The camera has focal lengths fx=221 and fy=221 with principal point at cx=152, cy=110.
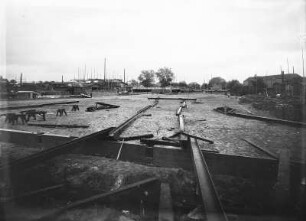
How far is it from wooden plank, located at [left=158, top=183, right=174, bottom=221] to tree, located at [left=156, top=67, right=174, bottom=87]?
12759 cm

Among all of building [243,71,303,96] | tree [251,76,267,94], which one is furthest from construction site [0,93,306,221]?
tree [251,76,267,94]

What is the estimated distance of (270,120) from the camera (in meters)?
8.87

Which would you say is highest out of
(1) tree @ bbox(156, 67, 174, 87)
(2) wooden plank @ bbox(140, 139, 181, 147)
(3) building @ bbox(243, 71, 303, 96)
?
(1) tree @ bbox(156, 67, 174, 87)

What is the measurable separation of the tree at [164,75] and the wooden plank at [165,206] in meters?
128

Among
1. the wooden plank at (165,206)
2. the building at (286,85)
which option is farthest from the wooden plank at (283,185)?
the building at (286,85)

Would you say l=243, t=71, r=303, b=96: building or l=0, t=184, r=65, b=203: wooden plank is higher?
l=243, t=71, r=303, b=96: building

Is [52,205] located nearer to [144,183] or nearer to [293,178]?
[144,183]

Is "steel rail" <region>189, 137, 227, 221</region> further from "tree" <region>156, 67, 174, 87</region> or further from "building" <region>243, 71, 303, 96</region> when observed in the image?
"tree" <region>156, 67, 174, 87</region>

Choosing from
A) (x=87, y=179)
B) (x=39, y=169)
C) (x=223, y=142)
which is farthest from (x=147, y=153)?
(x=223, y=142)

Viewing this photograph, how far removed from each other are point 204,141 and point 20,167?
3997 millimetres

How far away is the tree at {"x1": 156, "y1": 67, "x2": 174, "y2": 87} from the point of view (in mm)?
130500

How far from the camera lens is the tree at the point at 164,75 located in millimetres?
130500

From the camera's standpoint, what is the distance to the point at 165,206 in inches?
106

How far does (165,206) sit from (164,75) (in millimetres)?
130722
